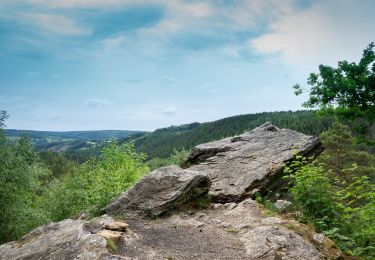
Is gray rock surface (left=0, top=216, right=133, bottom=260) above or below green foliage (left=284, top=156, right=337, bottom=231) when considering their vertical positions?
below

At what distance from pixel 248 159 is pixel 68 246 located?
14641 millimetres

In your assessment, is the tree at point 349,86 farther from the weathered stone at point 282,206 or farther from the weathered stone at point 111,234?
the weathered stone at point 111,234

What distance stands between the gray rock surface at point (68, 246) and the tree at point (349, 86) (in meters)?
25.4

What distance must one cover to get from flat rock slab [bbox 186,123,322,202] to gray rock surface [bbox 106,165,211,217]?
189 centimetres

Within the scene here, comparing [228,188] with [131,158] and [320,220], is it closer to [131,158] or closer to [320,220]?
[320,220]

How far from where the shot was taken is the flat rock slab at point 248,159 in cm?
2087

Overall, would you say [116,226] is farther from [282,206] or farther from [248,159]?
[248,159]

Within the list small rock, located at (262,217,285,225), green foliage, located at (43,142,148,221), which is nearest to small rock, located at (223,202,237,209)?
small rock, located at (262,217,285,225)

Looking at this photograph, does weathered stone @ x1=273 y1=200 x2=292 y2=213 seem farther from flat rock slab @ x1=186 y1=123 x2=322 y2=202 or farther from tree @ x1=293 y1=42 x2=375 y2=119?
tree @ x1=293 y1=42 x2=375 y2=119

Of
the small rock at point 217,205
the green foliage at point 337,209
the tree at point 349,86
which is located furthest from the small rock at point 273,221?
the tree at point 349,86

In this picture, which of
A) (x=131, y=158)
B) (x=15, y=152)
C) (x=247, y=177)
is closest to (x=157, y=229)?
(x=247, y=177)

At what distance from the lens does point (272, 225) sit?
14.3 m

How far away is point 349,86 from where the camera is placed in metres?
30.9

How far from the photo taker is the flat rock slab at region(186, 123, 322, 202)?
822 inches
